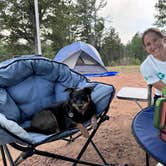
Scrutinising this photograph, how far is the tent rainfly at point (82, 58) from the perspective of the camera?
7.00 m

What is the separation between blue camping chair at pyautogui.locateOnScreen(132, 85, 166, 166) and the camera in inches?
48.9

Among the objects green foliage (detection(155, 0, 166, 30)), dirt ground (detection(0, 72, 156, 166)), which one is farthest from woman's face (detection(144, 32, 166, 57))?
green foliage (detection(155, 0, 166, 30))

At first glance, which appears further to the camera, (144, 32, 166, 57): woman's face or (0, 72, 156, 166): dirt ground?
(0, 72, 156, 166): dirt ground

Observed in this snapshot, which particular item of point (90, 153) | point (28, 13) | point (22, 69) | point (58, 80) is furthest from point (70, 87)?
point (28, 13)

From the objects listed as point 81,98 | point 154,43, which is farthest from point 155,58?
point 81,98

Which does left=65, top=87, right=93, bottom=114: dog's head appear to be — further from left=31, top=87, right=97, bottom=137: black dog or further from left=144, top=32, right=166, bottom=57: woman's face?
left=144, top=32, right=166, bottom=57: woman's face

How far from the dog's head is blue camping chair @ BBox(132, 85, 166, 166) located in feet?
2.44

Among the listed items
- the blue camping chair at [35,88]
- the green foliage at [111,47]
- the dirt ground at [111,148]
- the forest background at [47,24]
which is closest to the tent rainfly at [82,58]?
the dirt ground at [111,148]

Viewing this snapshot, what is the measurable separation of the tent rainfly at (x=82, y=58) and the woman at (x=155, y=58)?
15.7 ft

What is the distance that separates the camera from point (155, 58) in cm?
213

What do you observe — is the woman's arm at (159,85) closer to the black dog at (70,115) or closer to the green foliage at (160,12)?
the black dog at (70,115)

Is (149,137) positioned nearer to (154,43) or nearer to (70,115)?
(154,43)

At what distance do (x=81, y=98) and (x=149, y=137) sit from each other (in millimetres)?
1007

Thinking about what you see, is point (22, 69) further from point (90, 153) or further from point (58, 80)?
point (90, 153)
